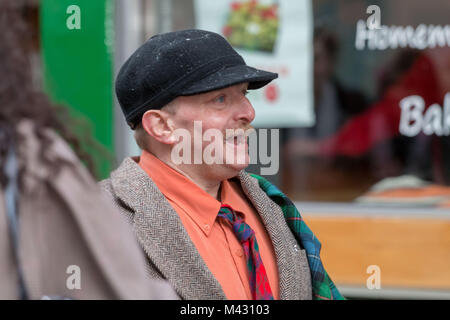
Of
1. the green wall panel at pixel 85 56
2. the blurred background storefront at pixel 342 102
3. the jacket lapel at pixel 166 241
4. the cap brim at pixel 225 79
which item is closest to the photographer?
the jacket lapel at pixel 166 241

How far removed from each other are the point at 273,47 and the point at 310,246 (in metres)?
3.10

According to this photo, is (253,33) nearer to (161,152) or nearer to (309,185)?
(309,185)

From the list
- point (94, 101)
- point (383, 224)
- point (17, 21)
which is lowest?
point (383, 224)

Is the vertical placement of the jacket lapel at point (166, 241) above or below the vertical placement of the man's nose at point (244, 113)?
below

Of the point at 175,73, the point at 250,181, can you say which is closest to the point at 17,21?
the point at 175,73

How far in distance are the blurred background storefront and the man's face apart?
2764 millimetres

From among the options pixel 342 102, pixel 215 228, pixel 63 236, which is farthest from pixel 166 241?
pixel 342 102

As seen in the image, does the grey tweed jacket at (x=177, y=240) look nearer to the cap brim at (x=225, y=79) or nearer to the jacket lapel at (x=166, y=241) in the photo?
the jacket lapel at (x=166, y=241)

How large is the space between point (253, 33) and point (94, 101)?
1328 millimetres

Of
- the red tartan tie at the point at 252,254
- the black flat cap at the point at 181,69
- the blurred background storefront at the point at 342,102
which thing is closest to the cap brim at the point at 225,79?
the black flat cap at the point at 181,69

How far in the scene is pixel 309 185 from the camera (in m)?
5.11

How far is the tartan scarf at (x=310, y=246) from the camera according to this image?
2122mm

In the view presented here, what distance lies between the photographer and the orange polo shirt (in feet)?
6.46

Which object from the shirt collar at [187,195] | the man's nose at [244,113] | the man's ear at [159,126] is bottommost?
the shirt collar at [187,195]
